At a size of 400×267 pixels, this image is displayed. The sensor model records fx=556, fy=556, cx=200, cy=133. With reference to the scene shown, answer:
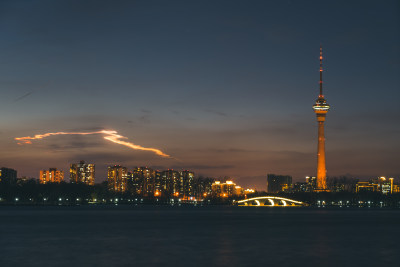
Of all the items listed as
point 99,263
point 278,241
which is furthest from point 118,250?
point 278,241

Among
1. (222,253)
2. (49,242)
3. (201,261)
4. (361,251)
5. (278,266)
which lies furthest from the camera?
(49,242)

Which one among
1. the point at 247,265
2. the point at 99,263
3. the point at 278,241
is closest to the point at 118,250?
the point at 99,263

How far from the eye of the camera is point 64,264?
4106cm

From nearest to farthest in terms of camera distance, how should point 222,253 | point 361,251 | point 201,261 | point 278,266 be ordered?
point 278,266 → point 201,261 → point 222,253 → point 361,251

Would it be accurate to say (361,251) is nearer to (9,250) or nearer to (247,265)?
(247,265)

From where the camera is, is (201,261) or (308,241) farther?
(308,241)

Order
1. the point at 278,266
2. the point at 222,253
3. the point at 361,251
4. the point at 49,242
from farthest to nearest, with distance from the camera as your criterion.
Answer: the point at 49,242
the point at 361,251
the point at 222,253
the point at 278,266

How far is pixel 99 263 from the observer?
136 feet

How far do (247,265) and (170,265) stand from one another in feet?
18.6

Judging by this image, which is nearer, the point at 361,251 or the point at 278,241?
the point at 361,251

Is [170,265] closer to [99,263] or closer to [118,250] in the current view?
[99,263]

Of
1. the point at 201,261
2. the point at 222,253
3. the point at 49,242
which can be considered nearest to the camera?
the point at 201,261

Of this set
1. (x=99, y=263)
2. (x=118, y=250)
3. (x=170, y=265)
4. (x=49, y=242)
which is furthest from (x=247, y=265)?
(x=49, y=242)

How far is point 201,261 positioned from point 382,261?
1457 cm
